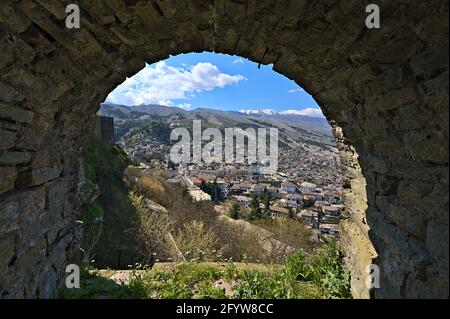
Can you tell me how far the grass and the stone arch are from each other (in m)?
0.61

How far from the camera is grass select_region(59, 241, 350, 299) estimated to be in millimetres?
3936

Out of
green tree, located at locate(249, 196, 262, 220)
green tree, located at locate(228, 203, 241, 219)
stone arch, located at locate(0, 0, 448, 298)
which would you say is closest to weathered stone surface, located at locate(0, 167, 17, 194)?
stone arch, located at locate(0, 0, 448, 298)

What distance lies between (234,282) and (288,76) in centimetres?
Answer: 303

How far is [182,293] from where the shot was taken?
4000mm

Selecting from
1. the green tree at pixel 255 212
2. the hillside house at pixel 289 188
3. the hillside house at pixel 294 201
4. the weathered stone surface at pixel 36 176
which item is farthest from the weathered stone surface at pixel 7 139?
the hillside house at pixel 289 188

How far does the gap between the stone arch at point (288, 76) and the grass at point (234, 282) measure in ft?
1.99

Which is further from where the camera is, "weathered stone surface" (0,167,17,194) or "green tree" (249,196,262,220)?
"green tree" (249,196,262,220)

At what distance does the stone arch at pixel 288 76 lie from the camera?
1.91 metres

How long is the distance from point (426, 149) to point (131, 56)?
8.67ft

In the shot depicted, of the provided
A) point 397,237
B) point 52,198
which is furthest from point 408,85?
point 52,198

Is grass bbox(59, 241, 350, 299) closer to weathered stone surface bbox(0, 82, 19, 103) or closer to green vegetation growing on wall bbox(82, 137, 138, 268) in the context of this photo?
weathered stone surface bbox(0, 82, 19, 103)

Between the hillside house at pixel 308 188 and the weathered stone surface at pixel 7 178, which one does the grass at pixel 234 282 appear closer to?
the weathered stone surface at pixel 7 178

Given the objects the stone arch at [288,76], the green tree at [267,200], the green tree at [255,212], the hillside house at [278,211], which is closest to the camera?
the stone arch at [288,76]

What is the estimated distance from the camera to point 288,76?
348 cm
